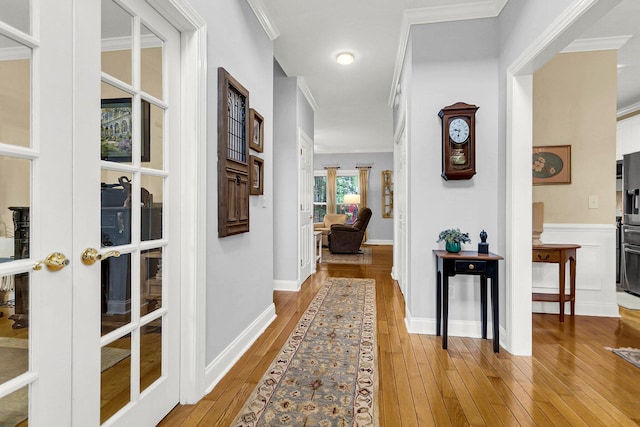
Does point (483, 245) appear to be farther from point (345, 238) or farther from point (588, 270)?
point (345, 238)

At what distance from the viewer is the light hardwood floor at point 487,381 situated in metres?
1.69

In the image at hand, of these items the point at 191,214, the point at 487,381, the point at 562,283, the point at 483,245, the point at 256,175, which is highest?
the point at 256,175

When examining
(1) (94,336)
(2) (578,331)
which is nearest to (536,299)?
(2) (578,331)

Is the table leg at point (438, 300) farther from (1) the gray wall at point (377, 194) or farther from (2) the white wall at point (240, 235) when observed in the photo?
(1) the gray wall at point (377, 194)

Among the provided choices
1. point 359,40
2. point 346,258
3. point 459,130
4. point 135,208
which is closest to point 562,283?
point 459,130

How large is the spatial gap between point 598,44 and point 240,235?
3.89 meters

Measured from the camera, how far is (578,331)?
9.41 feet

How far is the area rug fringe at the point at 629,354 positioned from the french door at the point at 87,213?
3.05m

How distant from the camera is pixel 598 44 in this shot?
10.5ft

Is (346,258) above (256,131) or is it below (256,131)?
below

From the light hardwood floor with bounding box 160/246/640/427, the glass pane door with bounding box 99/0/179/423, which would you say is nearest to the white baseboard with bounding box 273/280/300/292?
the light hardwood floor with bounding box 160/246/640/427

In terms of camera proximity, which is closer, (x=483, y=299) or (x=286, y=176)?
(x=483, y=299)

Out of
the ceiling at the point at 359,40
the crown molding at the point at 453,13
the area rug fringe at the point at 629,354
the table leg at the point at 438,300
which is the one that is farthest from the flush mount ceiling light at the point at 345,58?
the area rug fringe at the point at 629,354

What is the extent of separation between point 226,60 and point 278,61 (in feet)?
6.00
